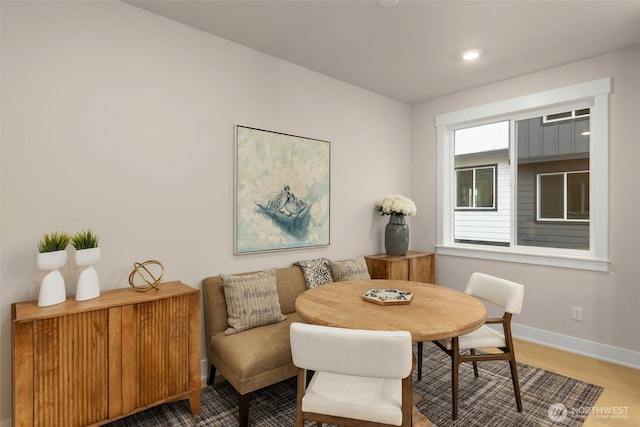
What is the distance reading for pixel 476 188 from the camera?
3955 millimetres

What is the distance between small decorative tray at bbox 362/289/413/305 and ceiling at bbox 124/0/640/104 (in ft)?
6.16

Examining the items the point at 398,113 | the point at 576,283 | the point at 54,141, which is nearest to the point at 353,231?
the point at 398,113

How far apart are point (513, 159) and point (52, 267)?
159 inches

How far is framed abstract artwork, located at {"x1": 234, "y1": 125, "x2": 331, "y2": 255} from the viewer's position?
2730mm

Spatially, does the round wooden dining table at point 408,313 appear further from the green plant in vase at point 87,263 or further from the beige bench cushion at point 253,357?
the green plant in vase at point 87,263

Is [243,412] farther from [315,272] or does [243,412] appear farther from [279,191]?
[279,191]

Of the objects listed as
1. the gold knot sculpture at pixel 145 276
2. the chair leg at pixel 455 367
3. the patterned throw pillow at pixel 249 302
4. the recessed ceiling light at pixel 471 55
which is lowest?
the chair leg at pixel 455 367

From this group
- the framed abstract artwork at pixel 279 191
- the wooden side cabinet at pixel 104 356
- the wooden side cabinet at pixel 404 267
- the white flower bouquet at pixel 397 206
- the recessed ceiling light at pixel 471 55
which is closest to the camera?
the wooden side cabinet at pixel 104 356

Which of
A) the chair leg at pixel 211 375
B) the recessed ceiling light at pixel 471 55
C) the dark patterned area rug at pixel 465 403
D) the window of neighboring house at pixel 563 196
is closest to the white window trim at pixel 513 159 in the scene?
the window of neighboring house at pixel 563 196

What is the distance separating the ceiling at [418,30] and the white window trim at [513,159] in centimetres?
32

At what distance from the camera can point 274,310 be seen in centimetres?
248

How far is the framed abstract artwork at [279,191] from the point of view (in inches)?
107

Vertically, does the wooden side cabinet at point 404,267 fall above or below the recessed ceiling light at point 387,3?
below

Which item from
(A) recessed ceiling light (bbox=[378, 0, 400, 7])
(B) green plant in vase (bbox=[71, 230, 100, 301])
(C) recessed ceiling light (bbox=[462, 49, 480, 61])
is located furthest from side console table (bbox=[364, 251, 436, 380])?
(B) green plant in vase (bbox=[71, 230, 100, 301])
